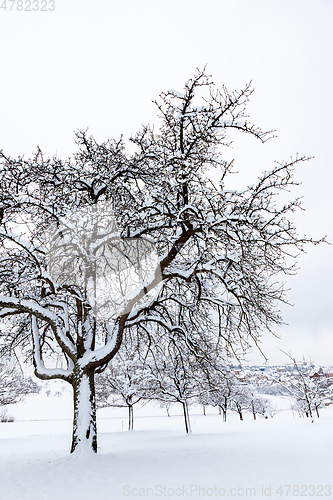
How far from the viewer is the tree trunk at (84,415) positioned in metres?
6.38

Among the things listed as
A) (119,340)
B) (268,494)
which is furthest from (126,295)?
(268,494)

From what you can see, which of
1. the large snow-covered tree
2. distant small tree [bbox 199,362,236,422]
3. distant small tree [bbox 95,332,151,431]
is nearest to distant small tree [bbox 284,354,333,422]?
distant small tree [bbox 199,362,236,422]

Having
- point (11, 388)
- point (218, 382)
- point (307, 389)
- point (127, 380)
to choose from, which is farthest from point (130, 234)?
point (307, 389)

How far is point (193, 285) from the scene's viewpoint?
9.41 meters

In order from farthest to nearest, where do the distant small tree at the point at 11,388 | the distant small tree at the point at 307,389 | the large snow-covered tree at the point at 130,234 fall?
the distant small tree at the point at 307,389 → the distant small tree at the point at 11,388 → the large snow-covered tree at the point at 130,234

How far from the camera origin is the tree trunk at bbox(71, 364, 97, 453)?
251 inches

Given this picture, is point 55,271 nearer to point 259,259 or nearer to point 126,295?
point 126,295

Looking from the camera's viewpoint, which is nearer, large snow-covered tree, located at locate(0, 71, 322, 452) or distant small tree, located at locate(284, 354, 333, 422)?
large snow-covered tree, located at locate(0, 71, 322, 452)

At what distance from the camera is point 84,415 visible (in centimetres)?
658

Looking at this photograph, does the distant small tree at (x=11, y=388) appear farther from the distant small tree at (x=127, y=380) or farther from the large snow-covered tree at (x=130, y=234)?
the large snow-covered tree at (x=130, y=234)

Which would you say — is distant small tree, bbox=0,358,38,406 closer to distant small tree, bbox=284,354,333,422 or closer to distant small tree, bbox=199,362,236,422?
distant small tree, bbox=199,362,236,422

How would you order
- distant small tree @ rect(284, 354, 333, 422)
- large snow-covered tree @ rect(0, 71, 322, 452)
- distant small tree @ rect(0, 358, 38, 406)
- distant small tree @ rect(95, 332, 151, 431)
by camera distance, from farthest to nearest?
distant small tree @ rect(284, 354, 333, 422)
distant small tree @ rect(95, 332, 151, 431)
distant small tree @ rect(0, 358, 38, 406)
large snow-covered tree @ rect(0, 71, 322, 452)

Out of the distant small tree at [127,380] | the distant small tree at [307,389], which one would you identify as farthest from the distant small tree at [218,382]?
the distant small tree at [307,389]

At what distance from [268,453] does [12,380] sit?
23042 mm
